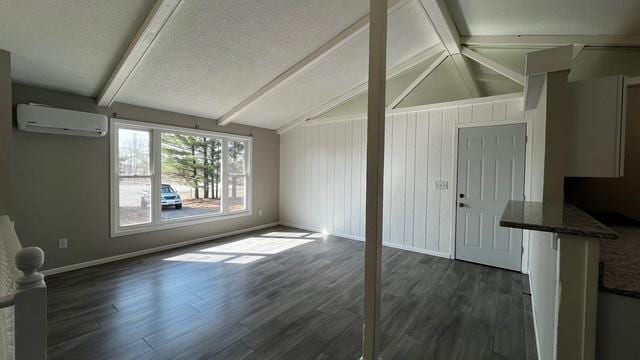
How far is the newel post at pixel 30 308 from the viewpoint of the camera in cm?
77

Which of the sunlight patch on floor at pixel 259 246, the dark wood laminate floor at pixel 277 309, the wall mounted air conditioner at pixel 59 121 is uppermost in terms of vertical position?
the wall mounted air conditioner at pixel 59 121

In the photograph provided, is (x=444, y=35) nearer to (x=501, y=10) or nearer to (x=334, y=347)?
(x=501, y=10)

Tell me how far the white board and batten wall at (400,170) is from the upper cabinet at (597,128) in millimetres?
1753

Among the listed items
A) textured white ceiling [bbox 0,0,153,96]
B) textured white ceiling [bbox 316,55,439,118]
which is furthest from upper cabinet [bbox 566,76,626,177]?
textured white ceiling [bbox 0,0,153,96]

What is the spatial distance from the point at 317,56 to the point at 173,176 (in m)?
3.31

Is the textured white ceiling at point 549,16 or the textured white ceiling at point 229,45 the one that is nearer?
the textured white ceiling at point 549,16

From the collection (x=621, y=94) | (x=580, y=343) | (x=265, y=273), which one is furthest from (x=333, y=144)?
(x=580, y=343)

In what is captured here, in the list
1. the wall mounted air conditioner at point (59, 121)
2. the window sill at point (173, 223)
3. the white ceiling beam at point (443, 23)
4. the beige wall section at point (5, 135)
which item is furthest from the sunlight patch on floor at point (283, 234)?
the white ceiling beam at point (443, 23)

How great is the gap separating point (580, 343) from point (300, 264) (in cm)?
306

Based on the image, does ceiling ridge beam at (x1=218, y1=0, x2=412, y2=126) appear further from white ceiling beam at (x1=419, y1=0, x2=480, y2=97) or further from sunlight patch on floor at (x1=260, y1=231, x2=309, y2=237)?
sunlight patch on floor at (x1=260, y1=231, x2=309, y2=237)

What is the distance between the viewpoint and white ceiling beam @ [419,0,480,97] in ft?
8.94

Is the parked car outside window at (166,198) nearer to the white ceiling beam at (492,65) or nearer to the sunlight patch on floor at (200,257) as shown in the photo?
the sunlight patch on floor at (200,257)

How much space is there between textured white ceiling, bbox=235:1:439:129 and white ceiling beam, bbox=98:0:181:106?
1.82 m

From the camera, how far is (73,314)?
7.93 feet
